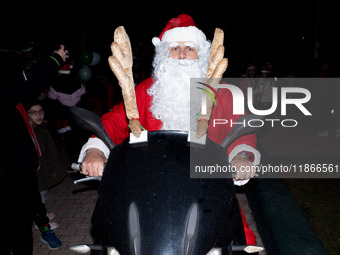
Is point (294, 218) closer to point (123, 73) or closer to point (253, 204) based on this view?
point (253, 204)

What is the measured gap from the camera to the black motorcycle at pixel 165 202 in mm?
1272

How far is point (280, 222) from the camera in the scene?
344cm

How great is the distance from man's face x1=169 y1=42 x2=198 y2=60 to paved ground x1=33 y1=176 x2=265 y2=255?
5.73ft

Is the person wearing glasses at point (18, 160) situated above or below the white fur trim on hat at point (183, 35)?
below

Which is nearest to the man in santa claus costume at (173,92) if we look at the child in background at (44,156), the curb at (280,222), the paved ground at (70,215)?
the curb at (280,222)

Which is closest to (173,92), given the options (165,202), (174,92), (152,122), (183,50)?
(174,92)

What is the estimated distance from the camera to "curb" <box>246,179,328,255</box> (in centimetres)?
297

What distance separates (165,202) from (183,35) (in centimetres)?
217

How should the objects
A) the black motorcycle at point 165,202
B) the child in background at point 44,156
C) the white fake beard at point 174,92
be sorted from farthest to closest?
the child in background at point 44,156, the white fake beard at point 174,92, the black motorcycle at point 165,202

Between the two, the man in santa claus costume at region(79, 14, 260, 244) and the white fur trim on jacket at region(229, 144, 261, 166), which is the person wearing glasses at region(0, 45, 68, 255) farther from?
the white fur trim on jacket at region(229, 144, 261, 166)

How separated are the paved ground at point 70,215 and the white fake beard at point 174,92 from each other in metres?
1.31

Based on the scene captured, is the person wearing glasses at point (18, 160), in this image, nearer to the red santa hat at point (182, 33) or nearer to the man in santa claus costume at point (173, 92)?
the man in santa claus costume at point (173, 92)

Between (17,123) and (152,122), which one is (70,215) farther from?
(152,122)

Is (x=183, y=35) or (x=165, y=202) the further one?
(x=183, y=35)
